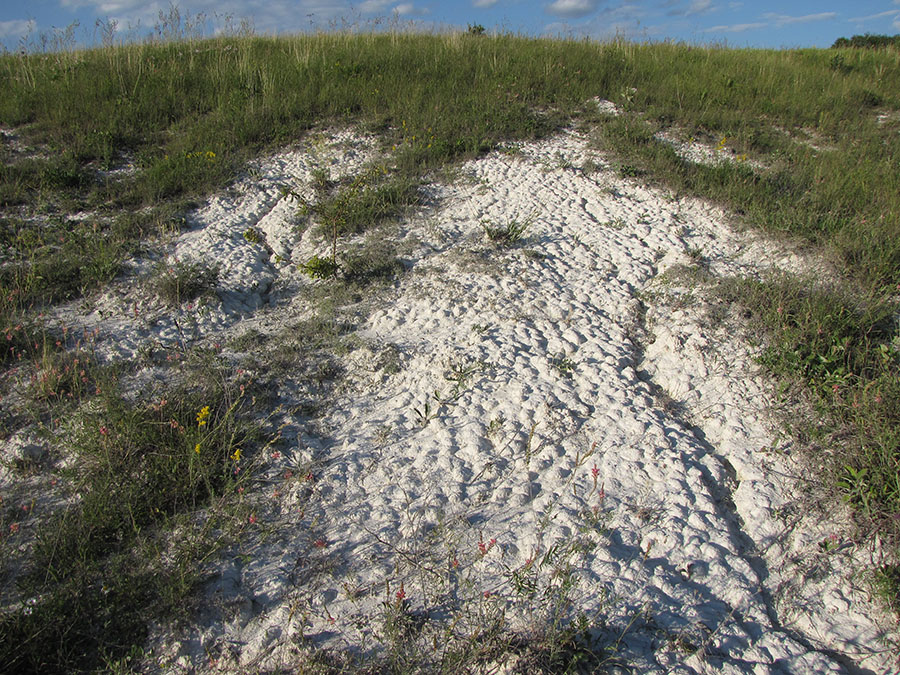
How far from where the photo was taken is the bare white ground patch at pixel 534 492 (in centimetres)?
279

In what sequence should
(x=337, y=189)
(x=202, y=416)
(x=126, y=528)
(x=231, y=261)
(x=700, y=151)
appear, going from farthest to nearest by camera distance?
(x=700, y=151)
(x=337, y=189)
(x=231, y=261)
(x=202, y=416)
(x=126, y=528)

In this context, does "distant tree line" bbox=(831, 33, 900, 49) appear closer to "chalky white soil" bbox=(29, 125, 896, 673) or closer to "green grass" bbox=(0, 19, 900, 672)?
"green grass" bbox=(0, 19, 900, 672)

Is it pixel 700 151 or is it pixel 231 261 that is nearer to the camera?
pixel 231 261

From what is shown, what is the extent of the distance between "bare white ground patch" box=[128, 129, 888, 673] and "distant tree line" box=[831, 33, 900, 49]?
15.8 meters

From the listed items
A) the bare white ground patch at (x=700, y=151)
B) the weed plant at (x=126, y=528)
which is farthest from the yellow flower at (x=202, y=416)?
the bare white ground patch at (x=700, y=151)

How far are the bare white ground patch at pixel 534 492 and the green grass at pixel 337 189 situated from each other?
282mm

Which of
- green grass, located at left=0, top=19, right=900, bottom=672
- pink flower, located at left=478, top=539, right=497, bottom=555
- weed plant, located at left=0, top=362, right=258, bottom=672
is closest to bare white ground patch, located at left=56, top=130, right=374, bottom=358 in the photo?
green grass, located at left=0, top=19, right=900, bottom=672

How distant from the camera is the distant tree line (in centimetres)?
1612

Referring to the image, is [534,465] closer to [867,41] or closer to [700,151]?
[700,151]

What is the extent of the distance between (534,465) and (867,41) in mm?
20444

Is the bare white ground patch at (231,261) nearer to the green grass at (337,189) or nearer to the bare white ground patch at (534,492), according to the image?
the bare white ground patch at (534,492)

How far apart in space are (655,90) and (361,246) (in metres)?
6.85

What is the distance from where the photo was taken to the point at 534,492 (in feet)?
11.7

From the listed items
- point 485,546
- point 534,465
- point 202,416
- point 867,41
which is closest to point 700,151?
point 534,465
